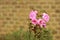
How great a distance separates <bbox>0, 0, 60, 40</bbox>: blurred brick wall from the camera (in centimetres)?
636

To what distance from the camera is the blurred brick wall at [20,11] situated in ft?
20.9

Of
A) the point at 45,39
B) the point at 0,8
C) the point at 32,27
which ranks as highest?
the point at 0,8

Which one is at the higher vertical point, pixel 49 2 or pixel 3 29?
pixel 49 2

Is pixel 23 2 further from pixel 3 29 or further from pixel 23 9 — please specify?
pixel 3 29

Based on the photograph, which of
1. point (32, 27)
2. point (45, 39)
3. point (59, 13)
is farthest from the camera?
point (59, 13)

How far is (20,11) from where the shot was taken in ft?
21.3

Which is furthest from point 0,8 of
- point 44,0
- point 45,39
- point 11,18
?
point 45,39

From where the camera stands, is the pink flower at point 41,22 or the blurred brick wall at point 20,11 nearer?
the pink flower at point 41,22

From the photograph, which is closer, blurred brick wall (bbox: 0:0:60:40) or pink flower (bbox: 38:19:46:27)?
pink flower (bbox: 38:19:46:27)

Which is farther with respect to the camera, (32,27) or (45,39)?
(45,39)

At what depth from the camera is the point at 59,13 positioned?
20.7ft

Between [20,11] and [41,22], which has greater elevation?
[20,11]

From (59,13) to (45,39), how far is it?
68.9 inches

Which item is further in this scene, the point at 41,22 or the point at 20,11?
the point at 20,11
